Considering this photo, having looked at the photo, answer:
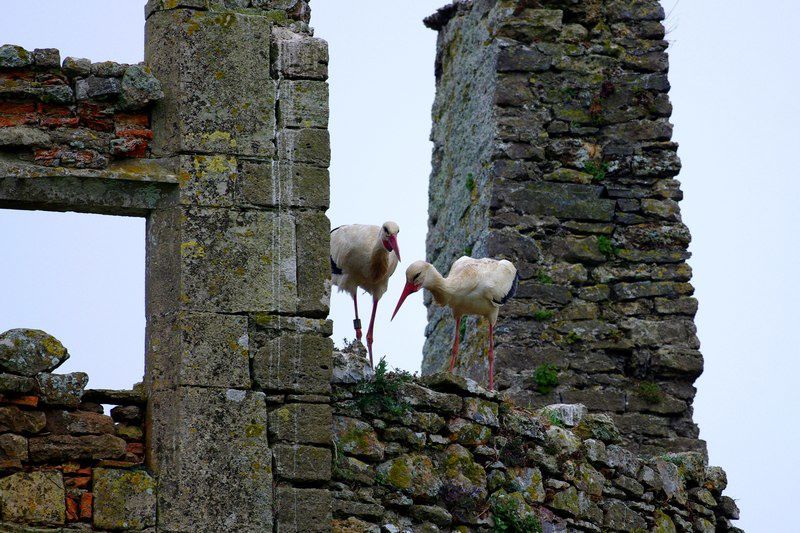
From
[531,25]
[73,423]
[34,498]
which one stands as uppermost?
[531,25]

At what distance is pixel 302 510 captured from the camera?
348 inches

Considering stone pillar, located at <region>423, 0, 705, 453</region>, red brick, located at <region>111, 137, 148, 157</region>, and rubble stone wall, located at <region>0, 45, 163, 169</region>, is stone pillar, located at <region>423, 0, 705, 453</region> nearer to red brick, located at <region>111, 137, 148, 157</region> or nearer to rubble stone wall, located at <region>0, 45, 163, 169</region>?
red brick, located at <region>111, 137, 148, 157</region>

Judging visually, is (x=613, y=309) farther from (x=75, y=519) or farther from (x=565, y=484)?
(x=75, y=519)

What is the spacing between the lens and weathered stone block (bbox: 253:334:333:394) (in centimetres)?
891

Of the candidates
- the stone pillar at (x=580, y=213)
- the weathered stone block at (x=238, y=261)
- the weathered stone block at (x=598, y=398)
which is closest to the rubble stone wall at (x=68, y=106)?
the weathered stone block at (x=238, y=261)

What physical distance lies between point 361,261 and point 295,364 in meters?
2.22

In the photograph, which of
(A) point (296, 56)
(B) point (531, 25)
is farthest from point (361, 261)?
(B) point (531, 25)

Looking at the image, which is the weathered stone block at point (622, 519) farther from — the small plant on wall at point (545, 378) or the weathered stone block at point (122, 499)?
the weathered stone block at point (122, 499)

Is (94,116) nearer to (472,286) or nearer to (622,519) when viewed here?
(472,286)

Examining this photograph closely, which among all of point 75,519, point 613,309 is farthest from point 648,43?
point 75,519

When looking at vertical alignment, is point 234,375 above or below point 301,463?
above

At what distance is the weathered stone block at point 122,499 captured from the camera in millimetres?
8531

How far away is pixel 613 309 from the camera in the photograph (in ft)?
44.4

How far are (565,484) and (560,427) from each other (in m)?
0.38
